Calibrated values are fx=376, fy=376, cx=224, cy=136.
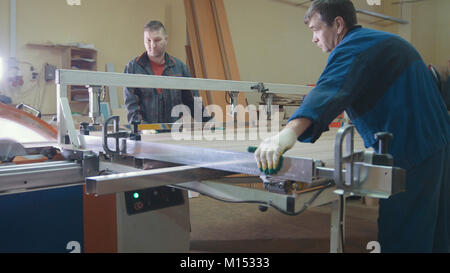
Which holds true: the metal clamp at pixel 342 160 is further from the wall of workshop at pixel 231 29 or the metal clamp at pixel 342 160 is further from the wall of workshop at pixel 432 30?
the wall of workshop at pixel 432 30

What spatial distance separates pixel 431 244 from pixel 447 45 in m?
9.33

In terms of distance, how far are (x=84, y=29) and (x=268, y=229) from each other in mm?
3494

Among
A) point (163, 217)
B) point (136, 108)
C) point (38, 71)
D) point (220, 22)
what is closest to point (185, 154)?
point (163, 217)

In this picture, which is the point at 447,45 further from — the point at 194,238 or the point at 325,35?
the point at 325,35

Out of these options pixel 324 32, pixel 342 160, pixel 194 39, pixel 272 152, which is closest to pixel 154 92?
pixel 324 32

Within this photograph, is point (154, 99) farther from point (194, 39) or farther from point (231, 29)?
point (231, 29)

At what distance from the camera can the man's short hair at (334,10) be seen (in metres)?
1.30

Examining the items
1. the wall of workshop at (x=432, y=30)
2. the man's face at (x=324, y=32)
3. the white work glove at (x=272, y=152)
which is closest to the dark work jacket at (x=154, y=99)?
the man's face at (x=324, y=32)

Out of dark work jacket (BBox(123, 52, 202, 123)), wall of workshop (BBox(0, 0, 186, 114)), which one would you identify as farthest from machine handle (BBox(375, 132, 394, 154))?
wall of workshop (BBox(0, 0, 186, 114))

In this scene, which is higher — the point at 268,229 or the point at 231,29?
the point at 231,29

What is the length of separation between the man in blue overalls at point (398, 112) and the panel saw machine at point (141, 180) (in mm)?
207

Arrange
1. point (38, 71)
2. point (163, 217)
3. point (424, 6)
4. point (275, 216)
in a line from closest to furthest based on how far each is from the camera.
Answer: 1. point (163, 217)
2. point (275, 216)
3. point (38, 71)
4. point (424, 6)

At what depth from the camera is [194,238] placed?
10.1 feet

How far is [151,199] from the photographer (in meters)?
1.91
